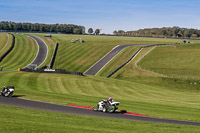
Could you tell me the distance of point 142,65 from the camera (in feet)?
312

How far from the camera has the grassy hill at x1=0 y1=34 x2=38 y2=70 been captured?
105 meters

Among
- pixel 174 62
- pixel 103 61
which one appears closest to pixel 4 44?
pixel 103 61

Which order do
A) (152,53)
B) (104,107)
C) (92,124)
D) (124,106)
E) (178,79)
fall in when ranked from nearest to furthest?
(92,124) < (104,107) < (124,106) < (178,79) < (152,53)

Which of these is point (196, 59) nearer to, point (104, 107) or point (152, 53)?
point (152, 53)

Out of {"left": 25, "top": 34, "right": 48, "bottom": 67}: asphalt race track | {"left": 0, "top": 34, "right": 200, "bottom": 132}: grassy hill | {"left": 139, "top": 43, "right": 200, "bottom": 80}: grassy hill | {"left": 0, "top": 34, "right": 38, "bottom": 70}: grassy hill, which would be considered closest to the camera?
{"left": 0, "top": 34, "right": 200, "bottom": 132}: grassy hill

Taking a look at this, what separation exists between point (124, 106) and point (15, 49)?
336ft

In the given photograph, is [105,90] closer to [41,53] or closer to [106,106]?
[106,106]

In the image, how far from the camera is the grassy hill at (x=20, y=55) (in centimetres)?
10505

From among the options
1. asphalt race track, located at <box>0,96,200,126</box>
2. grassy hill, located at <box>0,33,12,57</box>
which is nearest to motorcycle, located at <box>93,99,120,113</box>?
asphalt race track, located at <box>0,96,200,126</box>

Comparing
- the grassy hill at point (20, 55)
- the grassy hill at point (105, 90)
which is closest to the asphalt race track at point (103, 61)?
the grassy hill at point (105, 90)

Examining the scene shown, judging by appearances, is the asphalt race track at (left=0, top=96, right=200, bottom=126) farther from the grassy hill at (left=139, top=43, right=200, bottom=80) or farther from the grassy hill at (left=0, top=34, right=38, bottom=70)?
the grassy hill at (left=0, top=34, right=38, bottom=70)

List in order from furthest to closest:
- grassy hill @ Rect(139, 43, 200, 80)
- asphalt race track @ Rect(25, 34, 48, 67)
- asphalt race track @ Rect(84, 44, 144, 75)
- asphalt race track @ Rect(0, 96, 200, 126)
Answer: asphalt race track @ Rect(25, 34, 48, 67) → asphalt race track @ Rect(84, 44, 144, 75) → grassy hill @ Rect(139, 43, 200, 80) → asphalt race track @ Rect(0, 96, 200, 126)

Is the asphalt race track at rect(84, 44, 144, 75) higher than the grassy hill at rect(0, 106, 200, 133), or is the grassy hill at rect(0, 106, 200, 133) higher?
the grassy hill at rect(0, 106, 200, 133)

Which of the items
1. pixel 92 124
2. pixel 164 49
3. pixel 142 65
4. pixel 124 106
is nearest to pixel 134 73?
pixel 142 65
